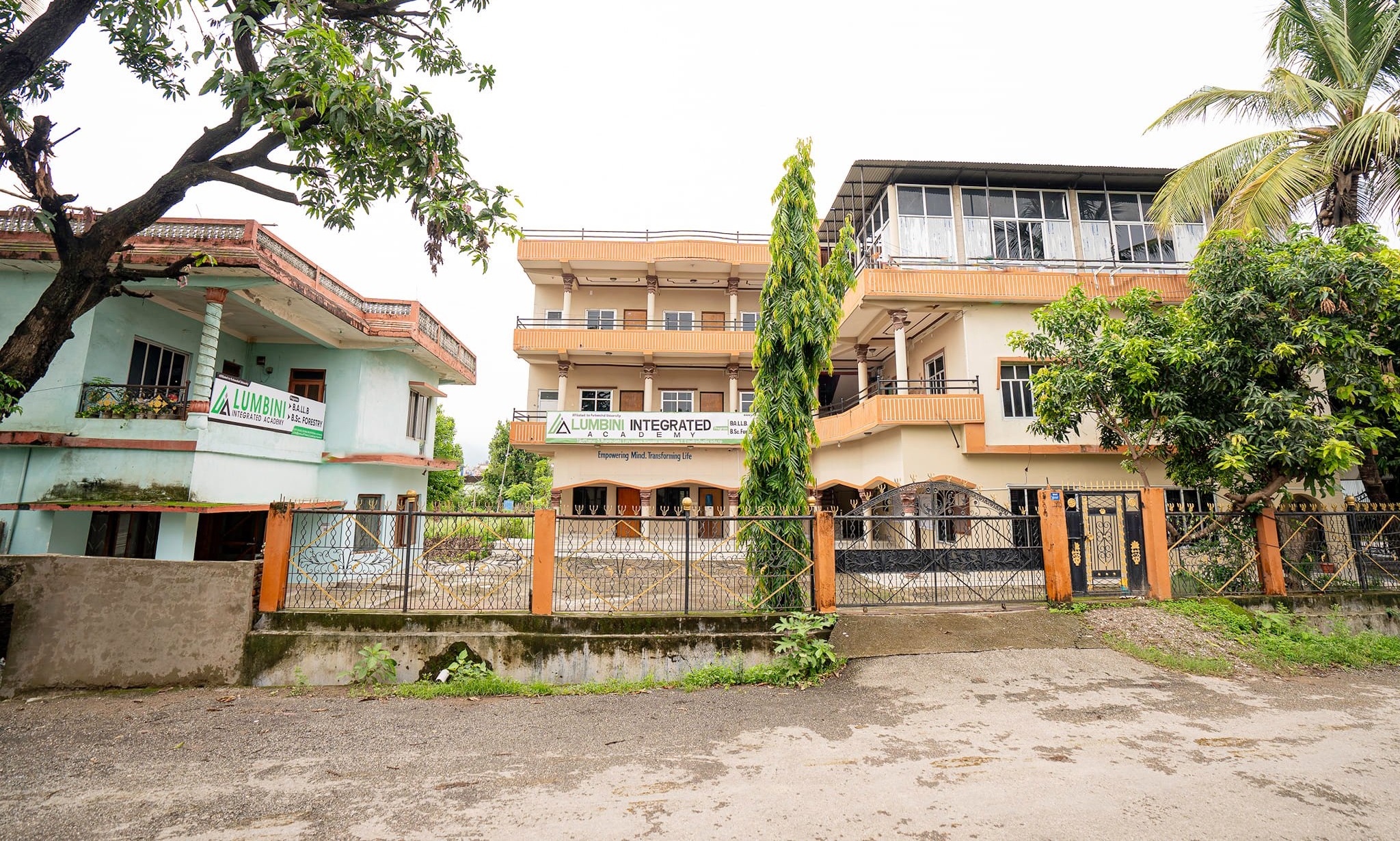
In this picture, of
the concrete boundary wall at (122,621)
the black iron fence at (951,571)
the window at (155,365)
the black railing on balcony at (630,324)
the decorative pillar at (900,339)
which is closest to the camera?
the concrete boundary wall at (122,621)

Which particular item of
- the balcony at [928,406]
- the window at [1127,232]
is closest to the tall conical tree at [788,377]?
the balcony at [928,406]

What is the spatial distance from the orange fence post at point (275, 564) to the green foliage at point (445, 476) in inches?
538

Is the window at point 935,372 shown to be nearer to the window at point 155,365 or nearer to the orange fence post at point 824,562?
the orange fence post at point 824,562

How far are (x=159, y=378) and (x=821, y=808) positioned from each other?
14.1 meters

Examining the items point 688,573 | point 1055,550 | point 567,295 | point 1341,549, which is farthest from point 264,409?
point 1341,549

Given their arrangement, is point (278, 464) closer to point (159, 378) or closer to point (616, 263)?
point (159, 378)

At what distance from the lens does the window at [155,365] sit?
10734 millimetres

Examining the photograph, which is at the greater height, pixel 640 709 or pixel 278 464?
pixel 278 464

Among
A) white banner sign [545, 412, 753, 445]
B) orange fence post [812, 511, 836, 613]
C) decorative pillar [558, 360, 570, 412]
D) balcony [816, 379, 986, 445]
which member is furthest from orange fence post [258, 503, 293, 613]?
decorative pillar [558, 360, 570, 412]

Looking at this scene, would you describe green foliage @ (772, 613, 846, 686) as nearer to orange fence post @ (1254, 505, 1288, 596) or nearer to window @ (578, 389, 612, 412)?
orange fence post @ (1254, 505, 1288, 596)

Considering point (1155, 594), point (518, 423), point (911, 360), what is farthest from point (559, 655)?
point (911, 360)

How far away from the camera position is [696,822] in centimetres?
383

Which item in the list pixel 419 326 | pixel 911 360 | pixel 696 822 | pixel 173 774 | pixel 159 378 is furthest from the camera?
pixel 911 360

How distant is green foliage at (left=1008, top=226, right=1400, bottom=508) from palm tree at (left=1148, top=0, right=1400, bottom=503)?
1.86 meters
